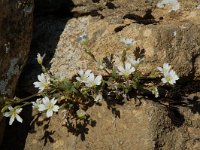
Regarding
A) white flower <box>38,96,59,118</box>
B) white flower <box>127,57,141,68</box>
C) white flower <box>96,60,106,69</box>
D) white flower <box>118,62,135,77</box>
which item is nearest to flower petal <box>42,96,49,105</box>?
white flower <box>38,96,59,118</box>

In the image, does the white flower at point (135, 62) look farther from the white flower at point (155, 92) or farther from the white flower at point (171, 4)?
the white flower at point (171, 4)

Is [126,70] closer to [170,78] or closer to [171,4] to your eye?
[170,78]

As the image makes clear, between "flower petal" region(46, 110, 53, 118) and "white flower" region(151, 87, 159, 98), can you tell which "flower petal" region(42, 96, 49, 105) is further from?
"white flower" region(151, 87, 159, 98)

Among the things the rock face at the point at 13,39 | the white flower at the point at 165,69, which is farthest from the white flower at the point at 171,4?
the rock face at the point at 13,39

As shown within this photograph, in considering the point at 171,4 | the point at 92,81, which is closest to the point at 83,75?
the point at 92,81

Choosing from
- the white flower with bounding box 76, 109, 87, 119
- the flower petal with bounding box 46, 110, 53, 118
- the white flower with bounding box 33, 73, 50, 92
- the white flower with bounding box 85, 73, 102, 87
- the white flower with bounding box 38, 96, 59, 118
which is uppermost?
the white flower with bounding box 85, 73, 102, 87

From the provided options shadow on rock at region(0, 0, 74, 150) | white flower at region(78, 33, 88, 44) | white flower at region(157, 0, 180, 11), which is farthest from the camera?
white flower at region(157, 0, 180, 11)
